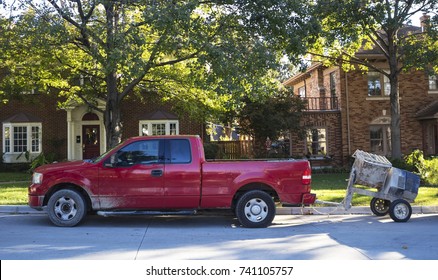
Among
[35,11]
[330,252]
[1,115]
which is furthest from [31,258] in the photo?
[1,115]

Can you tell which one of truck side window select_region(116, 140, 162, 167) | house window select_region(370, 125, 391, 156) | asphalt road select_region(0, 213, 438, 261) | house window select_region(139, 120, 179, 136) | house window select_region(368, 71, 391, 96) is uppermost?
house window select_region(368, 71, 391, 96)

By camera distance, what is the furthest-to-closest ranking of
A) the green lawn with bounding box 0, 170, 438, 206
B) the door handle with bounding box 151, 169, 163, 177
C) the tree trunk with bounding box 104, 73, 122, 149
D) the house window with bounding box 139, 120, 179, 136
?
the house window with bounding box 139, 120, 179, 136 < the tree trunk with bounding box 104, 73, 122, 149 < the green lawn with bounding box 0, 170, 438, 206 < the door handle with bounding box 151, 169, 163, 177

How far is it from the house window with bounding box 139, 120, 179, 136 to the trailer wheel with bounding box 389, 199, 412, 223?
14.9m

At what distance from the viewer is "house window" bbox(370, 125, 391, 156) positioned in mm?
24766

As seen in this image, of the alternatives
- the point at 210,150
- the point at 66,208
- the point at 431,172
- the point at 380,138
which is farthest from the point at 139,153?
A: the point at 380,138

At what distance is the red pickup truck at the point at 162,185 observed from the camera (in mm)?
8773

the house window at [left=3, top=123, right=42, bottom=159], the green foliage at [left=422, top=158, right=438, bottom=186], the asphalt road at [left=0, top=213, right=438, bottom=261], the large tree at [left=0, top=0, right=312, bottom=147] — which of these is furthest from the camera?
the house window at [left=3, top=123, right=42, bottom=159]

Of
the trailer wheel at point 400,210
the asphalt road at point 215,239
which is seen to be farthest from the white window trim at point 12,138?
the trailer wheel at point 400,210

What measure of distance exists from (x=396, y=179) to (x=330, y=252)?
381cm

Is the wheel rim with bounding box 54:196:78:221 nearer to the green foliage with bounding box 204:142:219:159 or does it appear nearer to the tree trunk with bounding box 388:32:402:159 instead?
the green foliage with bounding box 204:142:219:159

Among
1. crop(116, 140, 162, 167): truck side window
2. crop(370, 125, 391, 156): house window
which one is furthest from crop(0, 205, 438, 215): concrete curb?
crop(370, 125, 391, 156): house window

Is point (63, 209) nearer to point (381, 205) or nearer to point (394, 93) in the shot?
point (381, 205)

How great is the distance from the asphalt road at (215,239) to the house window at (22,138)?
46.3 feet

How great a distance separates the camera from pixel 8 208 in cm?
1113
